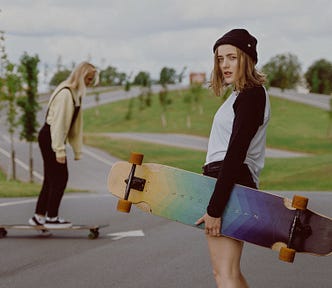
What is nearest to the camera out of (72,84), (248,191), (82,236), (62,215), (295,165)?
(248,191)

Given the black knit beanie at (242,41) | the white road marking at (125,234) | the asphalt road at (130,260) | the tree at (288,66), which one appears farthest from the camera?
the tree at (288,66)

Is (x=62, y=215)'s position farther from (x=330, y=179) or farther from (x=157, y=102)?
(x=157, y=102)

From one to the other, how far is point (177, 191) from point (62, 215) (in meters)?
8.54

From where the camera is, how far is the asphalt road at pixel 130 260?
7418 mm

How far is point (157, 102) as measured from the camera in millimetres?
97562

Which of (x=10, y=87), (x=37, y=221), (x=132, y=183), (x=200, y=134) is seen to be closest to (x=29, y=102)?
(x=10, y=87)

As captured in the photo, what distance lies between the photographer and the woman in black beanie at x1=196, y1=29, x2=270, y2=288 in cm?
435

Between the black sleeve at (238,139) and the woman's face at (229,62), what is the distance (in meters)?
0.17

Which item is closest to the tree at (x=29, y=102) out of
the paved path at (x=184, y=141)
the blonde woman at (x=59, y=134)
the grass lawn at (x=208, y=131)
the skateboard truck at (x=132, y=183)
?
the grass lawn at (x=208, y=131)

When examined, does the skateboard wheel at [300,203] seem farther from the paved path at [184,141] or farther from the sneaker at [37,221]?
the paved path at [184,141]

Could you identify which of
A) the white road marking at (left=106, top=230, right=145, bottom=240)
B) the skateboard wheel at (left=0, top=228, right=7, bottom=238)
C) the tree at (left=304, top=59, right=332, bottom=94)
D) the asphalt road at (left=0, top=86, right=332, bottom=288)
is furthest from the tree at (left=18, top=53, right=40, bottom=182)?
the tree at (left=304, top=59, right=332, bottom=94)

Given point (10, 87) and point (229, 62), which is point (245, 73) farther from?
point (10, 87)

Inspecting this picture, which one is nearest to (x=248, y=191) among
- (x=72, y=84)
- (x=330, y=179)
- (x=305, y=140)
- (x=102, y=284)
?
(x=102, y=284)

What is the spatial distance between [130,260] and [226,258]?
415cm
